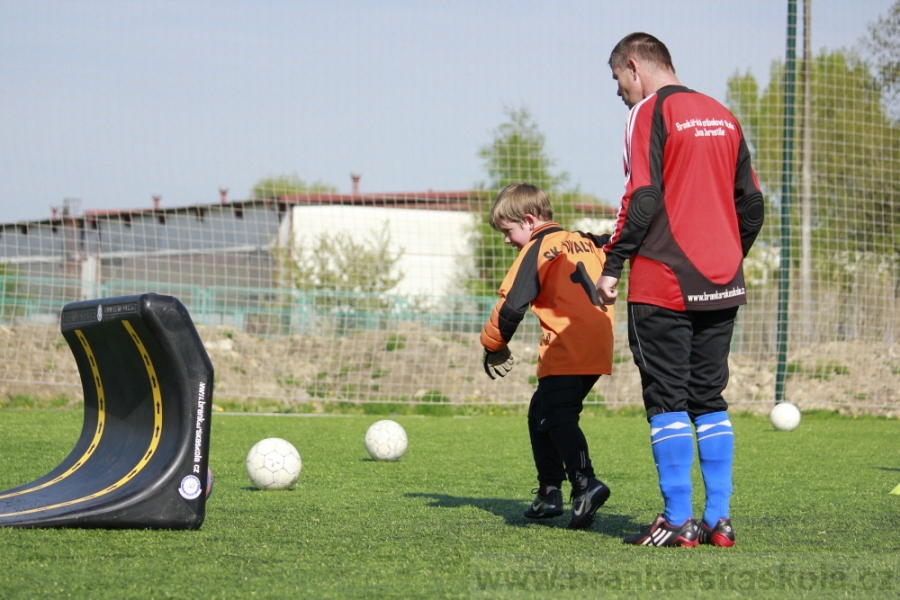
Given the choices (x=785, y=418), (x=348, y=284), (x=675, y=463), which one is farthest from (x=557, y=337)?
(x=348, y=284)

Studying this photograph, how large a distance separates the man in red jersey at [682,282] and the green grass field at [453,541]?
0.22 meters

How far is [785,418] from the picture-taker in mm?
A: 8914

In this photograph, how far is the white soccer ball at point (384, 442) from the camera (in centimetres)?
603

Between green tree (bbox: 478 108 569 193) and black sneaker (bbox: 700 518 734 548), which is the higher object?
green tree (bbox: 478 108 569 193)

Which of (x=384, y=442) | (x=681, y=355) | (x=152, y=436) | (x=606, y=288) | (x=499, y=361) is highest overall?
(x=606, y=288)

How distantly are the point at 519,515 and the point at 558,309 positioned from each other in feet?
3.04

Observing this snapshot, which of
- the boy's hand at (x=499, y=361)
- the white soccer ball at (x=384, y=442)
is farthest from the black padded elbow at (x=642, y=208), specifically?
the white soccer ball at (x=384, y=442)

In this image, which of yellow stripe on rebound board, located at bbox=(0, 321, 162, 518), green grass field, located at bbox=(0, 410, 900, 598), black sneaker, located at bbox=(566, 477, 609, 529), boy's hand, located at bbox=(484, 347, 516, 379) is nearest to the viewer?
green grass field, located at bbox=(0, 410, 900, 598)

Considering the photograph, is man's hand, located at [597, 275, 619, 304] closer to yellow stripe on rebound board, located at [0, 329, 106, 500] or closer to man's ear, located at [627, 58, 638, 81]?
man's ear, located at [627, 58, 638, 81]

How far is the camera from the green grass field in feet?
8.27

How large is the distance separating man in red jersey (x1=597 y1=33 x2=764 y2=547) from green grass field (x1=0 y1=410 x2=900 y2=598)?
0.22 metres

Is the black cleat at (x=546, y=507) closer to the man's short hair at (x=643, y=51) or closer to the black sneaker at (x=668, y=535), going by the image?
the black sneaker at (x=668, y=535)

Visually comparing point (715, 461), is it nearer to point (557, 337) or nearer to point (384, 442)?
point (557, 337)

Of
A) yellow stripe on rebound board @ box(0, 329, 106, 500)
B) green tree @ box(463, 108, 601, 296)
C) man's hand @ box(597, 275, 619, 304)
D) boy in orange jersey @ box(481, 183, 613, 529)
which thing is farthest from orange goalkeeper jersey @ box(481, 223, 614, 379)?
green tree @ box(463, 108, 601, 296)
